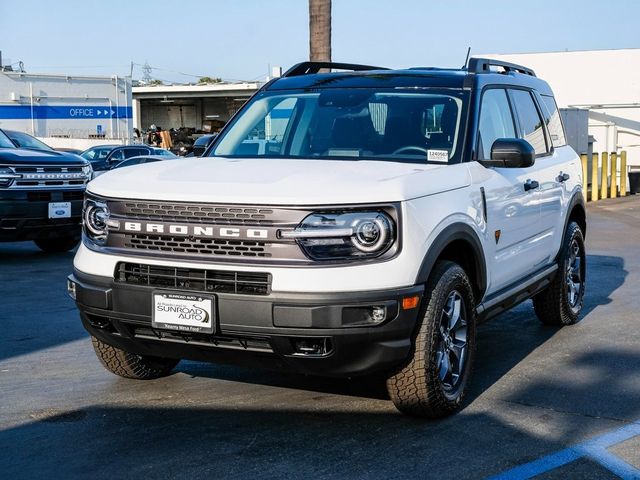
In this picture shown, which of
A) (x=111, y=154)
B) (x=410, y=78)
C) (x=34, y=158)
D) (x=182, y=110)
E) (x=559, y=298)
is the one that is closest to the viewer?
(x=410, y=78)

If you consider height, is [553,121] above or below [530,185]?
above

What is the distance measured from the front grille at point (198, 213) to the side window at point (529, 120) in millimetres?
2805

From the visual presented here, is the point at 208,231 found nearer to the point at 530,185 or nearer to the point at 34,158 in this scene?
the point at 530,185

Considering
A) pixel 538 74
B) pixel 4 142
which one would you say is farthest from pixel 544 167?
pixel 538 74

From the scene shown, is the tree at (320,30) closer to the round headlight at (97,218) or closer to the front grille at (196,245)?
the round headlight at (97,218)

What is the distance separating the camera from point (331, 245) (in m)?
4.31

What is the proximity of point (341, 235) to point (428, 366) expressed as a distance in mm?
874

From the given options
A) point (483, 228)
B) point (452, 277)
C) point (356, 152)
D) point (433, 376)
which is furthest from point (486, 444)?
point (356, 152)

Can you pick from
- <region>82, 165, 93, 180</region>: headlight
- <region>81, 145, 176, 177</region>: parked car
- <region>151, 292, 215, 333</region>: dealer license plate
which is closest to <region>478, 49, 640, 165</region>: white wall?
<region>81, 145, 176, 177</region>: parked car

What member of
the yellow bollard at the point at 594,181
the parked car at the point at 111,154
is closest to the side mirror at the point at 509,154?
the parked car at the point at 111,154

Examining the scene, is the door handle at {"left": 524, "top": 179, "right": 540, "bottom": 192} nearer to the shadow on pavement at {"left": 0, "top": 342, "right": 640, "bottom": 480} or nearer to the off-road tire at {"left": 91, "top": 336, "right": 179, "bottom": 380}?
the shadow on pavement at {"left": 0, "top": 342, "right": 640, "bottom": 480}

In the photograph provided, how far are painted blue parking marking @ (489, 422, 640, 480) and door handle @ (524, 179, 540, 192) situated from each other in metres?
1.91

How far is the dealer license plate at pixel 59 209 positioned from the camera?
35.2ft

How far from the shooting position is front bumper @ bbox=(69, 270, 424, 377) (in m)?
4.23
